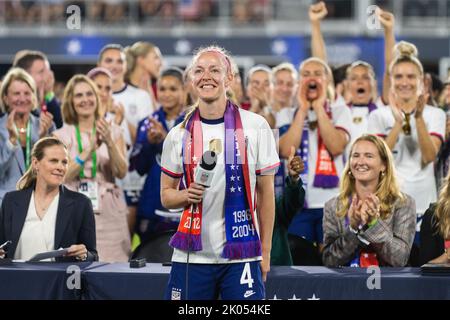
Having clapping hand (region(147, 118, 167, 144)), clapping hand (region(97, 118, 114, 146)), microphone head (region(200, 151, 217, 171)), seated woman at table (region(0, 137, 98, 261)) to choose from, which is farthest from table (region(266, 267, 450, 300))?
clapping hand (region(147, 118, 167, 144))

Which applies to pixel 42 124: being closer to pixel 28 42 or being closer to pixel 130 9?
pixel 28 42

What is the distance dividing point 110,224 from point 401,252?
8.24 ft

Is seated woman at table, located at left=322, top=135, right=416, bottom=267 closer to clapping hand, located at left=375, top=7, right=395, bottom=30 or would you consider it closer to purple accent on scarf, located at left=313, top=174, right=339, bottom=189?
purple accent on scarf, located at left=313, top=174, right=339, bottom=189

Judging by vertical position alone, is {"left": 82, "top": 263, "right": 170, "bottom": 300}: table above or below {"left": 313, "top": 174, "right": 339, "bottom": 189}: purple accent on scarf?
below

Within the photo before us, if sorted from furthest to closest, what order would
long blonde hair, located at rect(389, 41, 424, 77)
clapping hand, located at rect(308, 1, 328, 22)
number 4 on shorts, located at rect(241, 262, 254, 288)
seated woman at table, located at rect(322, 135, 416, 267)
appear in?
clapping hand, located at rect(308, 1, 328, 22)
long blonde hair, located at rect(389, 41, 424, 77)
seated woman at table, located at rect(322, 135, 416, 267)
number 4 on shorts, located at rect(241, 262, 254, 288)

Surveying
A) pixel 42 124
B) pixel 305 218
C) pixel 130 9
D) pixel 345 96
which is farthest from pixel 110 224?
pixel 130 9

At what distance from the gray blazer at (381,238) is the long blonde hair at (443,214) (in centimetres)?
15

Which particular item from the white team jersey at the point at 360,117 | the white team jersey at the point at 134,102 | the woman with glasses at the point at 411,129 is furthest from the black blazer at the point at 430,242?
the white team jersey at the point at 134,102

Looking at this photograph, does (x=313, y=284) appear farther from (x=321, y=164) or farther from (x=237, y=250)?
(x=321, y=164)

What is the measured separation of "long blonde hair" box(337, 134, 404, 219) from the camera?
6.13 meters

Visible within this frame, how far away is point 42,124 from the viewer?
762 centimetres

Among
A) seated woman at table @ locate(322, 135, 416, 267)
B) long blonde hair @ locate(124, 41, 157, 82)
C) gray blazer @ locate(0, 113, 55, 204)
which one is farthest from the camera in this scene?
long blonde hair @ locate(124, 41, 157, 82)

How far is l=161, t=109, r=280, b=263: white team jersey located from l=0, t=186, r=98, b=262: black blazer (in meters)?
1.64

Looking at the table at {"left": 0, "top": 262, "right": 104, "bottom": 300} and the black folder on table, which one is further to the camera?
the table at {"left": 0, "top": 262, "right": 104, "bottom": 300}
